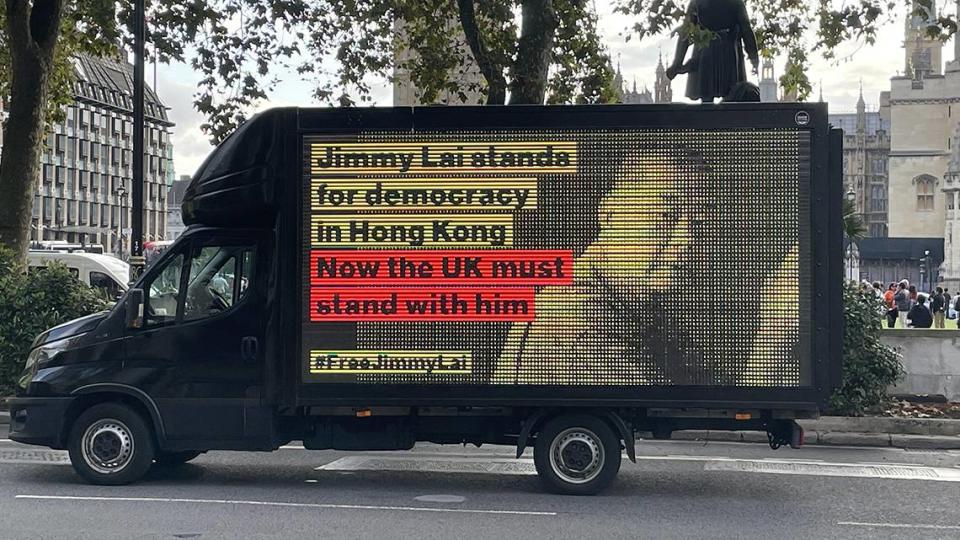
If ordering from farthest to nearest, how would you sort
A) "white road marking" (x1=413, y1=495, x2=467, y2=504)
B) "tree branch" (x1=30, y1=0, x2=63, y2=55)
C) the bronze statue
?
"tree branch" (x1=30, y1=0, x2=63, y2=55) < the bronze statue < "white road marking" (x1=413, y1=495, x2=467, y2=504)

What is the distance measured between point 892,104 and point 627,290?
98888 millimetres

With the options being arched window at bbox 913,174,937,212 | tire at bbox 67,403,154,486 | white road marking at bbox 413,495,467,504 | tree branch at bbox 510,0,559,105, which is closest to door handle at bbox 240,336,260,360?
tire at bbox 67,403,154,486

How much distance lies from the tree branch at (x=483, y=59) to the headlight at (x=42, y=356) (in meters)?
10.6

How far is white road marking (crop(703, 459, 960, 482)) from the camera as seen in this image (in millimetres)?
11373

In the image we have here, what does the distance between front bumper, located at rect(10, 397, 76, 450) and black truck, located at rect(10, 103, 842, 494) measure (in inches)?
13.0

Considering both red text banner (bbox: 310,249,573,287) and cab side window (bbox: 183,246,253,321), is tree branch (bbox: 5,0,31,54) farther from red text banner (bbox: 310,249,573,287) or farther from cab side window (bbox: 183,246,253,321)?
red text banner (bbox: 310,249,573,287)

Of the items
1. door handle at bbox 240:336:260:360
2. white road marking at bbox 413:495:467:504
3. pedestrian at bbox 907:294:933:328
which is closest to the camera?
white road marking at bbox 413:495:467:504

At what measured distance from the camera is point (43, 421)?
10.3 metres

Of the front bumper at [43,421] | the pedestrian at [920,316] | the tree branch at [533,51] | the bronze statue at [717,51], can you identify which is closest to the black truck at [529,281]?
the front bumper at [43,421]

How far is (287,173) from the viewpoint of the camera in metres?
9.99

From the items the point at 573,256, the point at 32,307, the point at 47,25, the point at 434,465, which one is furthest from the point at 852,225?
the point at 47,25

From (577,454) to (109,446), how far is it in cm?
375

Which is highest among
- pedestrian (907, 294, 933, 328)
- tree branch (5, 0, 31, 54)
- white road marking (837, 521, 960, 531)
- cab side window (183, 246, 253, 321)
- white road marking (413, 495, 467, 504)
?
tree branch (5, 0, 31, 54)

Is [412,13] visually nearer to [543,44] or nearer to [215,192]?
[543,44]
